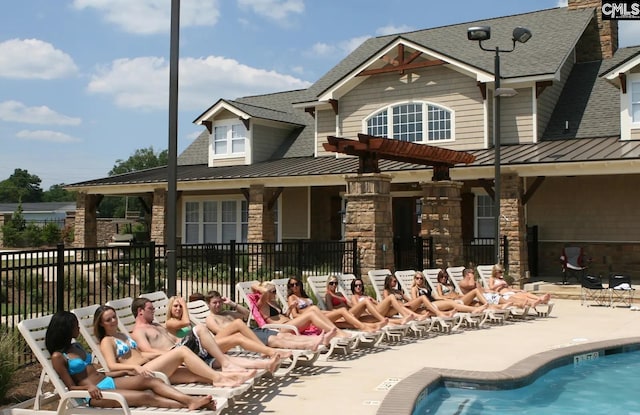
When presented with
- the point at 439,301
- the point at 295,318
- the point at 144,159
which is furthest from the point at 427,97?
the point at 144,159

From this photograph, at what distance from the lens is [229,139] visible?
85.9 feet

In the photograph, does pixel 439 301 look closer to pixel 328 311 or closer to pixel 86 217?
pixel 328 311

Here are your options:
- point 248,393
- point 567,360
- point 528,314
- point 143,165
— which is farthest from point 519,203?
point 143,165

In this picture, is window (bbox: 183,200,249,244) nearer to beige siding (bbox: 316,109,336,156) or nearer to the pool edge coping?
beige siding (bbox: 316,109,336,156)

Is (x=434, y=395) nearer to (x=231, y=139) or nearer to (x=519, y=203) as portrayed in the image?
(x=519, y=203)

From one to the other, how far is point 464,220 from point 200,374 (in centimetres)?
1666

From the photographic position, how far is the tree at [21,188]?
4670 inches

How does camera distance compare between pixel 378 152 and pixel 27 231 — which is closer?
pixel 378 152

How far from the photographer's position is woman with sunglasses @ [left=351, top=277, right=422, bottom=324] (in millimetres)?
10094

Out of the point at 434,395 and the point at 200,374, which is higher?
the point at 200,374

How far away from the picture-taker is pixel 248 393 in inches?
267

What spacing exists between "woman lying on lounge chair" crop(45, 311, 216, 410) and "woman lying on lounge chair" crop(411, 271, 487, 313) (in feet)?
21.1

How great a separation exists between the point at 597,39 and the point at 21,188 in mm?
115438

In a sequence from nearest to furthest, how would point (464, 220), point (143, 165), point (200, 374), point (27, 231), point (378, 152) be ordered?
1. point (200, 374)
2. point (378, 152)
3. point (464, 220)
4. point (27, 231)
5. point (143, 165)
